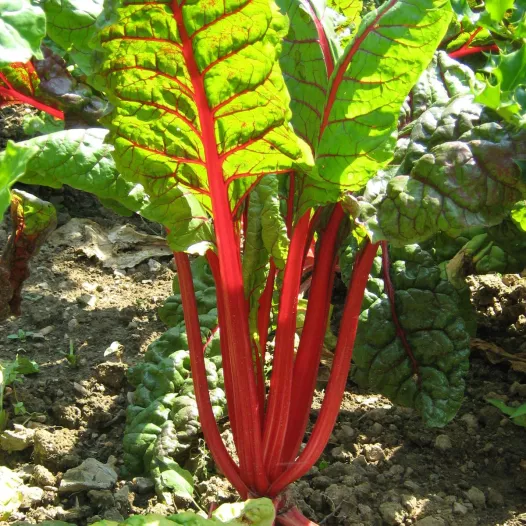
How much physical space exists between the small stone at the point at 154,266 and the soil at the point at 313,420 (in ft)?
0.17

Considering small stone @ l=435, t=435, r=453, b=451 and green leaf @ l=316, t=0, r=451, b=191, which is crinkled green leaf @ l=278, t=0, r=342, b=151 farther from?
small stone @ l=435, t=435, r=453, b=451

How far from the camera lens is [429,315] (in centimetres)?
203

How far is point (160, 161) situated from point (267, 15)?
390 millimetres

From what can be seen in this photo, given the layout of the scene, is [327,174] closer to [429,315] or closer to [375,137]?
[375,137]

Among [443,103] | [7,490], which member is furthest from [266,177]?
[7,490]

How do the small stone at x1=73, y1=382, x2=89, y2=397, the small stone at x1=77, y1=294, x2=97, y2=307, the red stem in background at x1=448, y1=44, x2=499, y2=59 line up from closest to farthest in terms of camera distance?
the small stone at x1=73, y1=382, x2=89, y2=397
the red stem in background at x1=448, y1=44, x2=499, y2=59
the small stone at x1=77, y1=294, x2=97, y2=307

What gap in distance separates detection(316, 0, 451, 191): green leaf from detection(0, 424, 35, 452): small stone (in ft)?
3.46

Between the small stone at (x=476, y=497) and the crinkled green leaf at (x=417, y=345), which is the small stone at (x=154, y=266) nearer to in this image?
the crinkled green leaf at (x=417, y=345)

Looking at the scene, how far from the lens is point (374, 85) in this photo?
151cm

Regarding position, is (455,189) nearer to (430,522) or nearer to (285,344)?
(285,344)

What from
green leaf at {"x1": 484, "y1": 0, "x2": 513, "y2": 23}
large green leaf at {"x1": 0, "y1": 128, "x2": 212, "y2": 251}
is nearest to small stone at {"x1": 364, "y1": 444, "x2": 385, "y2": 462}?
large green leaf at {"x1": 0, "y1": 128, "x2": 212, "y2": 251}

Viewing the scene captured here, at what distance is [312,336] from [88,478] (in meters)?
0.63

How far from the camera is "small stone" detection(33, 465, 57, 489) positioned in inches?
73.9

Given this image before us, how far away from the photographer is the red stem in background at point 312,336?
5.95ft
